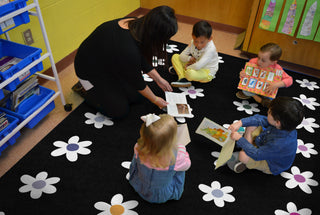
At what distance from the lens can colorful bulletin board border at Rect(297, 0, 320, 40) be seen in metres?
2.50

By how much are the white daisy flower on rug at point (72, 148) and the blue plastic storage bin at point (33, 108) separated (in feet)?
0.85

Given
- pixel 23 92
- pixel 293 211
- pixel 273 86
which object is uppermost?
pixel 23 92

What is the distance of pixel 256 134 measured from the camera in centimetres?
185

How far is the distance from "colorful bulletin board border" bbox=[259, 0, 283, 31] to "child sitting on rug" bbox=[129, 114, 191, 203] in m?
1.92

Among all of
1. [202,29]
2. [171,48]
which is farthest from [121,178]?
[171,48]

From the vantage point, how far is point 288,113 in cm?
151

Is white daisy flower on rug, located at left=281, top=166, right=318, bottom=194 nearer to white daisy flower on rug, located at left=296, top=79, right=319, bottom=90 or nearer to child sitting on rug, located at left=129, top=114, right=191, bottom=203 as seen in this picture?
child sitting on rug, located at left=129, top=114, right=191, bottom=203

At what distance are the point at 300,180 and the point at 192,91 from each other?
1.20 m

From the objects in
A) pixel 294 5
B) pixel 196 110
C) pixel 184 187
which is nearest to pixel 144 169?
pixel 184 187

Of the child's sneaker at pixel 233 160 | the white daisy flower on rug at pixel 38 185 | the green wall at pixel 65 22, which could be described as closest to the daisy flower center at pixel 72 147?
the white daisy flower on rug at pixel 38 185

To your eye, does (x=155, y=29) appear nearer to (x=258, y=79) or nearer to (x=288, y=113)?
(x=288, y=113)

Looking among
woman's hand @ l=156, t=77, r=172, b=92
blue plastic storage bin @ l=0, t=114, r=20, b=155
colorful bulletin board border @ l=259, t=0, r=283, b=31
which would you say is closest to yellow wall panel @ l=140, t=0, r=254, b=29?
colorful bulletin board border @ l=259, t=0, r=283, b=31

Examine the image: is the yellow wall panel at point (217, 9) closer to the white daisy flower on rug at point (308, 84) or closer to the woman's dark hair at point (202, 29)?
the white daisy flower on rug at point (308, 84)

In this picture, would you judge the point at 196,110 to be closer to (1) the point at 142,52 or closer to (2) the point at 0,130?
(1) the point at 142,52
